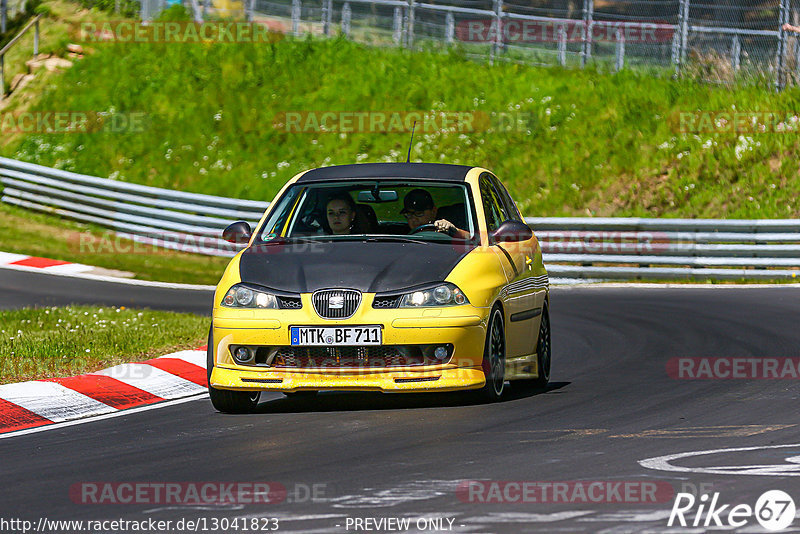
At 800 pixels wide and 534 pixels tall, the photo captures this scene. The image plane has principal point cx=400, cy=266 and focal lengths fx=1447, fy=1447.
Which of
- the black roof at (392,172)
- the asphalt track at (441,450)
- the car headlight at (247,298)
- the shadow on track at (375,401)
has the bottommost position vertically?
the shadow on track at (375,401)

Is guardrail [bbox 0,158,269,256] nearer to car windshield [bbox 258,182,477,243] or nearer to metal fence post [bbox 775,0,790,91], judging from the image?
metal fence post [bbox 775,0,790,91]

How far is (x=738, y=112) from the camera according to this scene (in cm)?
2820

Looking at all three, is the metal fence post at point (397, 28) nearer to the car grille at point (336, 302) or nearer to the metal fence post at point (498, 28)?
the metal fence post at point (498, 28)

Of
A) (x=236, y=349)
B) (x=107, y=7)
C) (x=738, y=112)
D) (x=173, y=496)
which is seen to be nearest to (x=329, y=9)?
(x=107, y=7)

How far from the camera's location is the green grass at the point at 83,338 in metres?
11.4

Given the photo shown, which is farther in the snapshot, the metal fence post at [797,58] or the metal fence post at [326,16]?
the metal fence post at [326,16]

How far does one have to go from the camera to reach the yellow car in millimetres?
8883

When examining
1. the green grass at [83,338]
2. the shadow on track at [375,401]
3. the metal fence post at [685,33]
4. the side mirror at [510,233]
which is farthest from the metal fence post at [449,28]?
the side mirror at [510,233]

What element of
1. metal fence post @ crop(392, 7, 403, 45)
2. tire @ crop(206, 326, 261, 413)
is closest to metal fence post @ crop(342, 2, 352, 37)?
metal fence post @ crop(392, 7, 403, 45)

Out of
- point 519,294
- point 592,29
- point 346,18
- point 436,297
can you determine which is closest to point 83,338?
point 519,294

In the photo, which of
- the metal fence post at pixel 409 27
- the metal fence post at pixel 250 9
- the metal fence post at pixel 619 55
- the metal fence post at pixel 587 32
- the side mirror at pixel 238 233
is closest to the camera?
the side mirror at pixel 238 233

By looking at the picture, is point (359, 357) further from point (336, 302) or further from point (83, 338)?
point (83, 338)

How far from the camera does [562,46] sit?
101ft

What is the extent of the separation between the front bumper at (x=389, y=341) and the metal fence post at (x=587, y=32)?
831 inches
